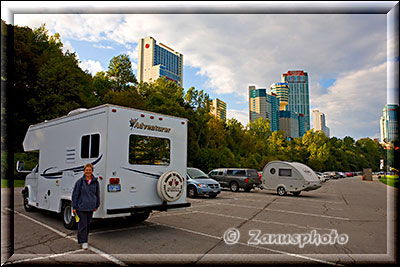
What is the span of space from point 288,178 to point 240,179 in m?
3.58

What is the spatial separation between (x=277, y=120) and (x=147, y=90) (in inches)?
6173

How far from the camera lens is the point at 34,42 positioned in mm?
34875

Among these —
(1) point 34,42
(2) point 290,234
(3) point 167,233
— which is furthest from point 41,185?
(1) point 34,42

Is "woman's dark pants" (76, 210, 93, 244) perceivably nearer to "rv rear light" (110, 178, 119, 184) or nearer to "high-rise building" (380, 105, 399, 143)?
"rv rear light" (110, 178, 119, 184)

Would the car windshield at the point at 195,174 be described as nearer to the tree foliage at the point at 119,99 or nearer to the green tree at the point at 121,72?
the tree foliage at the point at 119,99

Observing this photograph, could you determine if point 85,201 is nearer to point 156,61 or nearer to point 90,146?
point 90,146

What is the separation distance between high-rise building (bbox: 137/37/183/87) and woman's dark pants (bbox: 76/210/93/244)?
8236 centimetres

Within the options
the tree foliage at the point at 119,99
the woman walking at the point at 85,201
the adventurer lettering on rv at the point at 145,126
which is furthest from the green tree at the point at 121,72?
the woman walking at the point at 85,201

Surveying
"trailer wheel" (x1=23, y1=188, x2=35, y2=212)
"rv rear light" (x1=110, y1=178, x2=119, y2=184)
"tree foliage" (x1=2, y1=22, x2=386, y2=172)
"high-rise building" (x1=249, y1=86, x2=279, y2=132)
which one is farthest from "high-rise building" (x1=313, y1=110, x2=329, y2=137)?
"rv rear light" (x1=110, y1=178, x2=119, y2=184)

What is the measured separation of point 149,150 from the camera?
7770 mm

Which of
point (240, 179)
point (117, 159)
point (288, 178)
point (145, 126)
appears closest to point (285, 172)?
point (288, 178)

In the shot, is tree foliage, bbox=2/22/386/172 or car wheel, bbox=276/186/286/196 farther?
tree foliage, bbox=2/22/386/172

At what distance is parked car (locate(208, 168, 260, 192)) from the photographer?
808 inches

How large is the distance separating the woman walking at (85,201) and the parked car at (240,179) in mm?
15437
